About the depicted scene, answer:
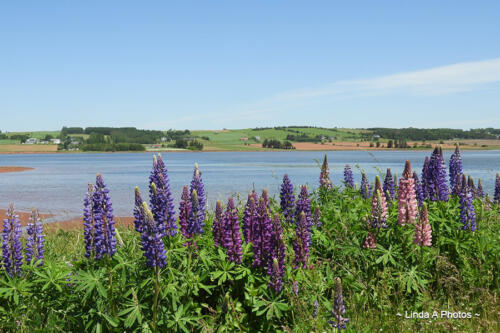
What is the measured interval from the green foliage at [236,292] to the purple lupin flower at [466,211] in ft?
1.38

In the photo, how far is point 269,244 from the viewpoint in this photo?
4.76m

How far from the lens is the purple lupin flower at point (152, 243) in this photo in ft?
13.1

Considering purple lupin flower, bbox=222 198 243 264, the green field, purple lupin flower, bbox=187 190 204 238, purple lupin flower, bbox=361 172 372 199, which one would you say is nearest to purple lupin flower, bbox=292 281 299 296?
purple lupin flower, bbox=222 198 243 264

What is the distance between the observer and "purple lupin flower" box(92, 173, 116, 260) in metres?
4.50

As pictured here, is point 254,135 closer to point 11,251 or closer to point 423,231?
point 423,231

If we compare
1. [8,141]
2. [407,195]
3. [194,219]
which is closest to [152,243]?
[194,219]

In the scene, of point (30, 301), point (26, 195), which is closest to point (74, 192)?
point (26, 195)

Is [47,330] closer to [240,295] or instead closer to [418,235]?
[240,295]

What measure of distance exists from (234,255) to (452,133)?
141 meters

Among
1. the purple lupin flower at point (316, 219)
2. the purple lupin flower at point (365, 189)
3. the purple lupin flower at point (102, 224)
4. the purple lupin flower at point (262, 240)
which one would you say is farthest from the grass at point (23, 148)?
the purple lupin flower at point (262, 240)

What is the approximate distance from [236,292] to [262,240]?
0.72m

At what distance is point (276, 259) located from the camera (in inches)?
176

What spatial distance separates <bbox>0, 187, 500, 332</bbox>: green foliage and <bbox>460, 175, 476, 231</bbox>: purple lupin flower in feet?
1.38

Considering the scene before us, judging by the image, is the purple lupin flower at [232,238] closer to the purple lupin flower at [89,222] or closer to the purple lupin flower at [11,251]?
the purple lupin flower at [89,222]
